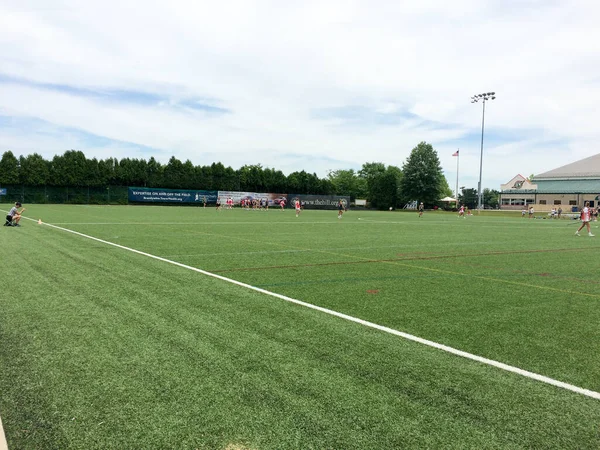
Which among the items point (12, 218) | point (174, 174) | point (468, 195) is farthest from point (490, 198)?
point (12, 218)

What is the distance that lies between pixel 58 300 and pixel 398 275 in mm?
6348

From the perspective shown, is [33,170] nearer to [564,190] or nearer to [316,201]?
[316,201]

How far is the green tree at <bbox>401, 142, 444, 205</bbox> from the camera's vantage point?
90.1 metres

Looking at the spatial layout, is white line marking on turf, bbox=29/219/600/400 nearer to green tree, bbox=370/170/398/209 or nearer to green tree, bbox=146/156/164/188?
green tree, bbox=146/156/164/188

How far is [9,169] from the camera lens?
61125 millimetres

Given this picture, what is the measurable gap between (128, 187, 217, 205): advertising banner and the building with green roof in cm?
7012

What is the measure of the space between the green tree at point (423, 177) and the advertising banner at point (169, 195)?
41.8 metres

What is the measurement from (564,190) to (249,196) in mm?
72017

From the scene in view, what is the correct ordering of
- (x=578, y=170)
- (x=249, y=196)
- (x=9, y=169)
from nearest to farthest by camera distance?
(x=9, y=169) < (x=249, y=196) < (x=578, y=170)

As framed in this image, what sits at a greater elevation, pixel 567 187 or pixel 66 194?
pixel 567 187

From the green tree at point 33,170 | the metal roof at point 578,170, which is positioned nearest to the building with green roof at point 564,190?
the metal roof at point 578,170

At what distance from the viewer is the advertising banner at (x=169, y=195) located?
6625 cm

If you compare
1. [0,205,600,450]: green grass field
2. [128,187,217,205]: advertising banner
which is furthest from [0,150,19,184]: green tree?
[0,205,600,450]: green grass field

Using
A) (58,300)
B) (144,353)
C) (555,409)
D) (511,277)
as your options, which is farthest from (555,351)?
(58,300)
